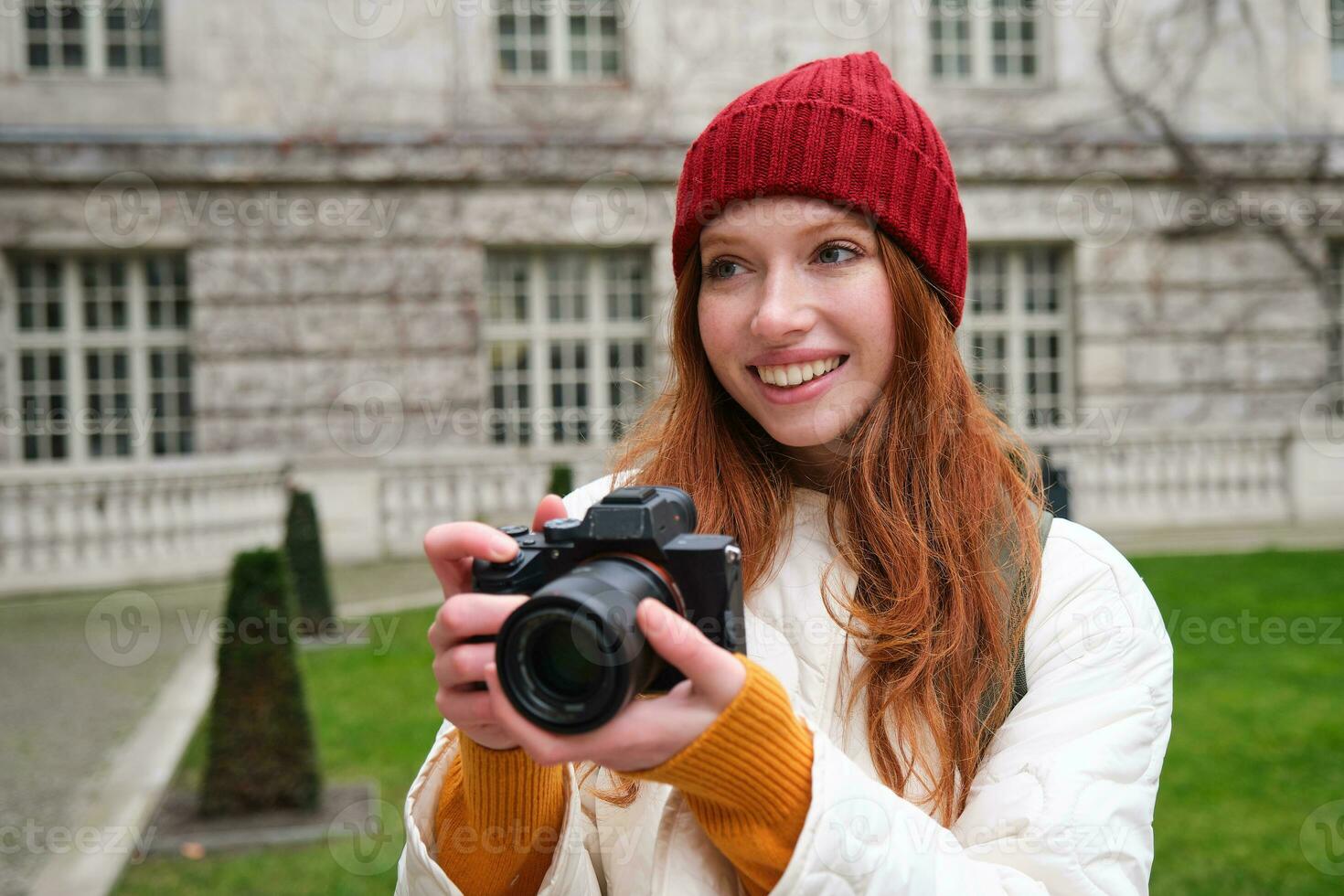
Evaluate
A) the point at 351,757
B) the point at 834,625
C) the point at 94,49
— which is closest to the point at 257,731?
the point at 351,757

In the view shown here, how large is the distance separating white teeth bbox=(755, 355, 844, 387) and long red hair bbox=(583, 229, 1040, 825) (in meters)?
0.11

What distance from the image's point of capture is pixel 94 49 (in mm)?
11891

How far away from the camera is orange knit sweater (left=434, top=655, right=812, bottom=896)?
1194 mm

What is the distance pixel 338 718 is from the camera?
5.87m

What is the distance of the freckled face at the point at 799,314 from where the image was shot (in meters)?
1.64

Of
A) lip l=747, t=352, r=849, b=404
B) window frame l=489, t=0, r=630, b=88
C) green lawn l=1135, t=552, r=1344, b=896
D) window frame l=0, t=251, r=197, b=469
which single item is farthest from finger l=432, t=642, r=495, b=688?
window frame l=489, t=0, r=630, b=88

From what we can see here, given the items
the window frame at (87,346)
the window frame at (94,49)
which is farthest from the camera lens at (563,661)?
the window frame at (94,49)

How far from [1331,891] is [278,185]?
11201 millimetres

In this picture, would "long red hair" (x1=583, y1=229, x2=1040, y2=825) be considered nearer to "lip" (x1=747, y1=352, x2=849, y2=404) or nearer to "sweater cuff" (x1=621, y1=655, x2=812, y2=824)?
"lip" (x1=747, y1=352, x2=849, y2=404)

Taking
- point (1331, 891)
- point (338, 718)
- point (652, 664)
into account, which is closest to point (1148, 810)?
point (652, 664)

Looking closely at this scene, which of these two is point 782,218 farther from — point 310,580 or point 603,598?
point 310,580

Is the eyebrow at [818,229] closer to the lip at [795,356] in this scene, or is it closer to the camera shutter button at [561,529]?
the lip at [795,356]

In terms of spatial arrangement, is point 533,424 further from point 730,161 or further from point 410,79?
point 730,161

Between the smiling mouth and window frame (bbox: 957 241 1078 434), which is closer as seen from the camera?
the smiling mouth
